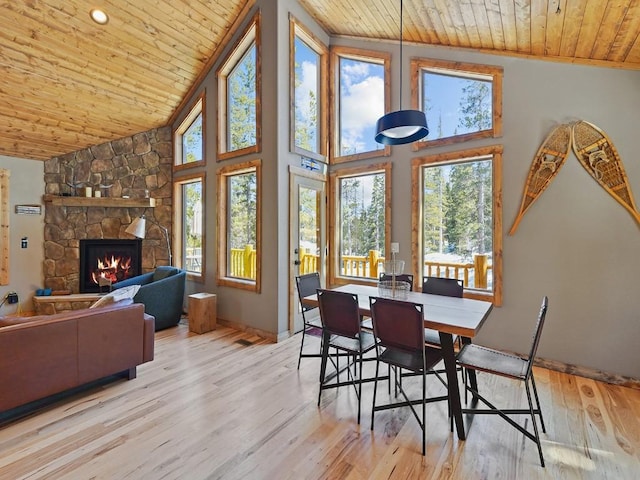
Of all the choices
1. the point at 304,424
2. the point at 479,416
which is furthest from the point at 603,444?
the point at 304,424

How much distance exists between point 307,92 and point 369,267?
273 centimetres

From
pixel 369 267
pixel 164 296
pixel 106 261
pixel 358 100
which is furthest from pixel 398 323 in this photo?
pixel 106 261

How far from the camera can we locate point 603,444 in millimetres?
2168

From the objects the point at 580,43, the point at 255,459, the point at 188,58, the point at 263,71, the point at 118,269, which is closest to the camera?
the point at 255,459

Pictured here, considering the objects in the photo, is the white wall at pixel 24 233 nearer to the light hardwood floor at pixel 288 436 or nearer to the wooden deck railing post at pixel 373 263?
the light hardwood floor at pixel 288 436

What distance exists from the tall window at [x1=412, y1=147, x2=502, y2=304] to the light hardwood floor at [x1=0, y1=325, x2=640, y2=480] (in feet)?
4.14

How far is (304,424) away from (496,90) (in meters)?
3.91

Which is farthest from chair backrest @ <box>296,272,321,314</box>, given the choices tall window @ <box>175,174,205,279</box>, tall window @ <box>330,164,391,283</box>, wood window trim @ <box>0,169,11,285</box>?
wood window trim @ <box>0,169,11,285</box>

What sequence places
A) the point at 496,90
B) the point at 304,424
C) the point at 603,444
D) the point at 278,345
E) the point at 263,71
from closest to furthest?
the point at 603,444
the point at 304,424
the point at 496,90
the point at 278,345
the point at 263,71

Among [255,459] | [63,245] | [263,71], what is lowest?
[255,459]

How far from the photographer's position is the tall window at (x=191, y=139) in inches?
213

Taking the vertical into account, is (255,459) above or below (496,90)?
below

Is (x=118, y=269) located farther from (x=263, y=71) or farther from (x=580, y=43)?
(x=580, y=43)

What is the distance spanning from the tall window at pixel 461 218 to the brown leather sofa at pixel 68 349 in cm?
331
